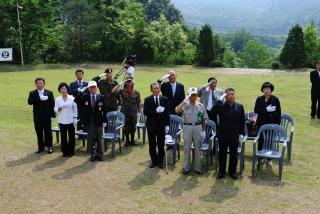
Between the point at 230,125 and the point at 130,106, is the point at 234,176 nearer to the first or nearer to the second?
the point at 230,125

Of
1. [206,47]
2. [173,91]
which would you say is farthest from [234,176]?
[206,47]

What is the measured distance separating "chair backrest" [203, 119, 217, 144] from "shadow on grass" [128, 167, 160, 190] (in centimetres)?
133

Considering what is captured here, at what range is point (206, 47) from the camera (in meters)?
34.9

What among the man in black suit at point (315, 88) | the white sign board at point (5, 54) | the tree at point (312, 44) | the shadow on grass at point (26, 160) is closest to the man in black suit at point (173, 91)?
A: the shadow on grass at point (26, 160)

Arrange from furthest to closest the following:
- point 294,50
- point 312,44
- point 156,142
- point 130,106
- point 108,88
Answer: point 312,44 → point 294,50 → point 108,88 → point 130,106 → point 156,142

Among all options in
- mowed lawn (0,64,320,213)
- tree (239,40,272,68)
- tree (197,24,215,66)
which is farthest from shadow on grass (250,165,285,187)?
tree (239,40,272,68)

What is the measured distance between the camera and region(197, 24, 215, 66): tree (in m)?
35.1

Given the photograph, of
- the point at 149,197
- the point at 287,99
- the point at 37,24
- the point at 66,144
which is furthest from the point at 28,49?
the point at 149,197

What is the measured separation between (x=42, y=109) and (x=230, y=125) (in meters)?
4.77

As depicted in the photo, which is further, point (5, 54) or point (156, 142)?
point (5, 54)

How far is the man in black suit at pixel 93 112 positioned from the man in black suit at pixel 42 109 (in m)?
0.96

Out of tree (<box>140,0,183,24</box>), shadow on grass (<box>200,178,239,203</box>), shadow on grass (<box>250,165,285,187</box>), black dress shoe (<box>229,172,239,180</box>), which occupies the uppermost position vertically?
tree (<box>140,0,183,24</box>)

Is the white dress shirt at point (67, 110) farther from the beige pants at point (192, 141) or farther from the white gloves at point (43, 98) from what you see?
the beige pants at point (192, 141)

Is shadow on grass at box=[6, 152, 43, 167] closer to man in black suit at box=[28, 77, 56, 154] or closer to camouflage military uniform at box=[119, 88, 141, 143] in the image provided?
man in black suit at box=[28, 77, 56, 154]
